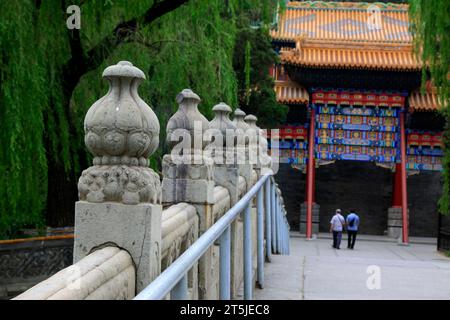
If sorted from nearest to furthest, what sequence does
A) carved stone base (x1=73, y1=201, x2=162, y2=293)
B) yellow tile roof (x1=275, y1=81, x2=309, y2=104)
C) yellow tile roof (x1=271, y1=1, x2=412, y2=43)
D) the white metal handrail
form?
the white metal handrail, carved stone base (x1=73, y1=201, x2=162, y2=293), yellow tile roof (x1=275, y1=81, x2=309, y2=104), yellow tile roof (x1=271, y1=1, x2=412, y2=43)

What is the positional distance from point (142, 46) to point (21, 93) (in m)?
2.08

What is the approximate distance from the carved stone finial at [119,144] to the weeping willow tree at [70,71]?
168 inches

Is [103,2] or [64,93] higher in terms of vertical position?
[103,2]

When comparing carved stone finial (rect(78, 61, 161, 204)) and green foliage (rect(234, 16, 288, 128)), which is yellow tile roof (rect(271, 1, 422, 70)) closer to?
green foliage (rect(234, 16, 288, 128))

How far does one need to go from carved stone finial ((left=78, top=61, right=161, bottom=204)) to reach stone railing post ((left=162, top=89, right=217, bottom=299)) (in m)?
1.39

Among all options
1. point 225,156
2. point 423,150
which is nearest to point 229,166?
point 225,156

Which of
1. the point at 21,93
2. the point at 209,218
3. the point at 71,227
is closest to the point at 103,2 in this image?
the point at 21,93

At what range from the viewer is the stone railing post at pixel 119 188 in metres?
2.55

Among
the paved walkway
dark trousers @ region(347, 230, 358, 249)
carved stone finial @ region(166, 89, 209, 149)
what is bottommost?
dark trousers @ region(347, 230, 358, 249)

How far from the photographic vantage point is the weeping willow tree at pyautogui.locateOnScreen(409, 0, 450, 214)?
9540mm

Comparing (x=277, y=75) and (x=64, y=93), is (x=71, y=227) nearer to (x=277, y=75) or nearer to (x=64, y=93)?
(x=64, y=93)

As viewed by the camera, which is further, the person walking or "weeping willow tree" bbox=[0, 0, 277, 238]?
the person walking

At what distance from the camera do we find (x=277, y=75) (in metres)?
21.6

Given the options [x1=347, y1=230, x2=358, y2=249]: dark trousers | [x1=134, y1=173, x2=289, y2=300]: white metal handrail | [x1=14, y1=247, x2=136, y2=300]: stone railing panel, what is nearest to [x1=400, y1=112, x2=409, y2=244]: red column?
[x1=347, y1=230, x2=358, y2=249]: dark trousers
